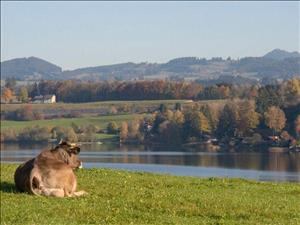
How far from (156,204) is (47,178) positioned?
2.67 meters

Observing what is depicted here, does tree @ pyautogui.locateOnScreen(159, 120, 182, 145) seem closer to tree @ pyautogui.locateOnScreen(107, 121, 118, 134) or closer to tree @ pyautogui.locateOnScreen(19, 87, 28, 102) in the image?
tree @ pyautogui.locateOnScreen(107, 121, 118, 134)

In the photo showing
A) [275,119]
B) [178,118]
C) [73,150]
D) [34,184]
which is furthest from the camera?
[178,118]

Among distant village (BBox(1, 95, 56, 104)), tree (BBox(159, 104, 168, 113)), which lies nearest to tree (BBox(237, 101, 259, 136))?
tree (BBox(159, 104, 168, 113))

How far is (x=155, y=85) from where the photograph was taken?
591ft

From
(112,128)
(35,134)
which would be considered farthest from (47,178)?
(112,128)

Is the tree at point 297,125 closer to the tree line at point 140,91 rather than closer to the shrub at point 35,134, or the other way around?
the shrub at point 35,134

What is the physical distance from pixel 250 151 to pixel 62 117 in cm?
6539

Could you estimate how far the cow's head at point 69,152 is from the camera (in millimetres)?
16344

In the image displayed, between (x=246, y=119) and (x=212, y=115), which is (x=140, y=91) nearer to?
(x=212, y=115)

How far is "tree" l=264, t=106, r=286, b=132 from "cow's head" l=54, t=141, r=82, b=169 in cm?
7367

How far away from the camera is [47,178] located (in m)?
15.6

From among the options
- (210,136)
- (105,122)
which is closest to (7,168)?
(210,136)

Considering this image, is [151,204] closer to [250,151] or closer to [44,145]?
[250,151]

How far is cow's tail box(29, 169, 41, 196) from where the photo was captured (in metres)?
15.5
